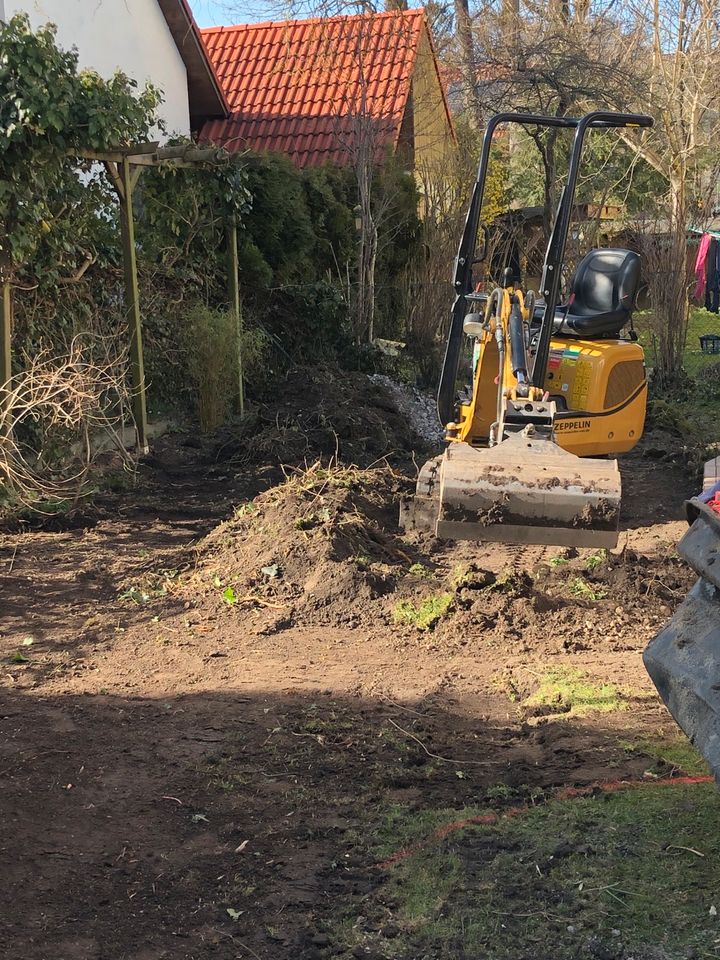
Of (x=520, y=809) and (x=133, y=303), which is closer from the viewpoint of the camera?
(x=520, y=809)

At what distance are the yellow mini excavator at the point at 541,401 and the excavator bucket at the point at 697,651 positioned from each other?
2.25 m

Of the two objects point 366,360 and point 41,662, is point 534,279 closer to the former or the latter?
point 366,360

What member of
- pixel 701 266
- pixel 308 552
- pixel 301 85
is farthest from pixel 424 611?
pixel 301 85

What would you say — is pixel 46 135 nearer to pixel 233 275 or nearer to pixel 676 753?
pixel 233 275

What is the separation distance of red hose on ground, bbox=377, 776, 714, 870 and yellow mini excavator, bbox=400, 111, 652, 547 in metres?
1.73

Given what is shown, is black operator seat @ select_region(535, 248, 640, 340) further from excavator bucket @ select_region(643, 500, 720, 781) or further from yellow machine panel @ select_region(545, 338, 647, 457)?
excavator bucket @ select_region(643, 500, 720, 781)

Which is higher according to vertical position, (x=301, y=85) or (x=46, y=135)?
(x=301, y=85)

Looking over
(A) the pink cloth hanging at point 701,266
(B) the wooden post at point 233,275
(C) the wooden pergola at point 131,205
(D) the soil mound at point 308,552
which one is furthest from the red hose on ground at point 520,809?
(A) the pink cloth hanging at point 701,266

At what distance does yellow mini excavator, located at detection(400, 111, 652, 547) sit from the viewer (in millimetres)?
5547

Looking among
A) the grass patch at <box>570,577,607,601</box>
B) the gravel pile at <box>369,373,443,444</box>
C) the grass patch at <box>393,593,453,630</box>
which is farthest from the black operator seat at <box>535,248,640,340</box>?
the gravel pile at <box>369,373,443,444</box>

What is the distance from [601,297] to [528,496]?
342 centimetres

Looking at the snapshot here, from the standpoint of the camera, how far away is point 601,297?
8.43m

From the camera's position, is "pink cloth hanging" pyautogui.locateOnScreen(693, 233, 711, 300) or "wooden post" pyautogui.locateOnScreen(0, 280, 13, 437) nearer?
"wooden post" pyautogui.locateOnScreen(0, 280, 13, 437)

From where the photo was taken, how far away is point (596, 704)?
4891mm
